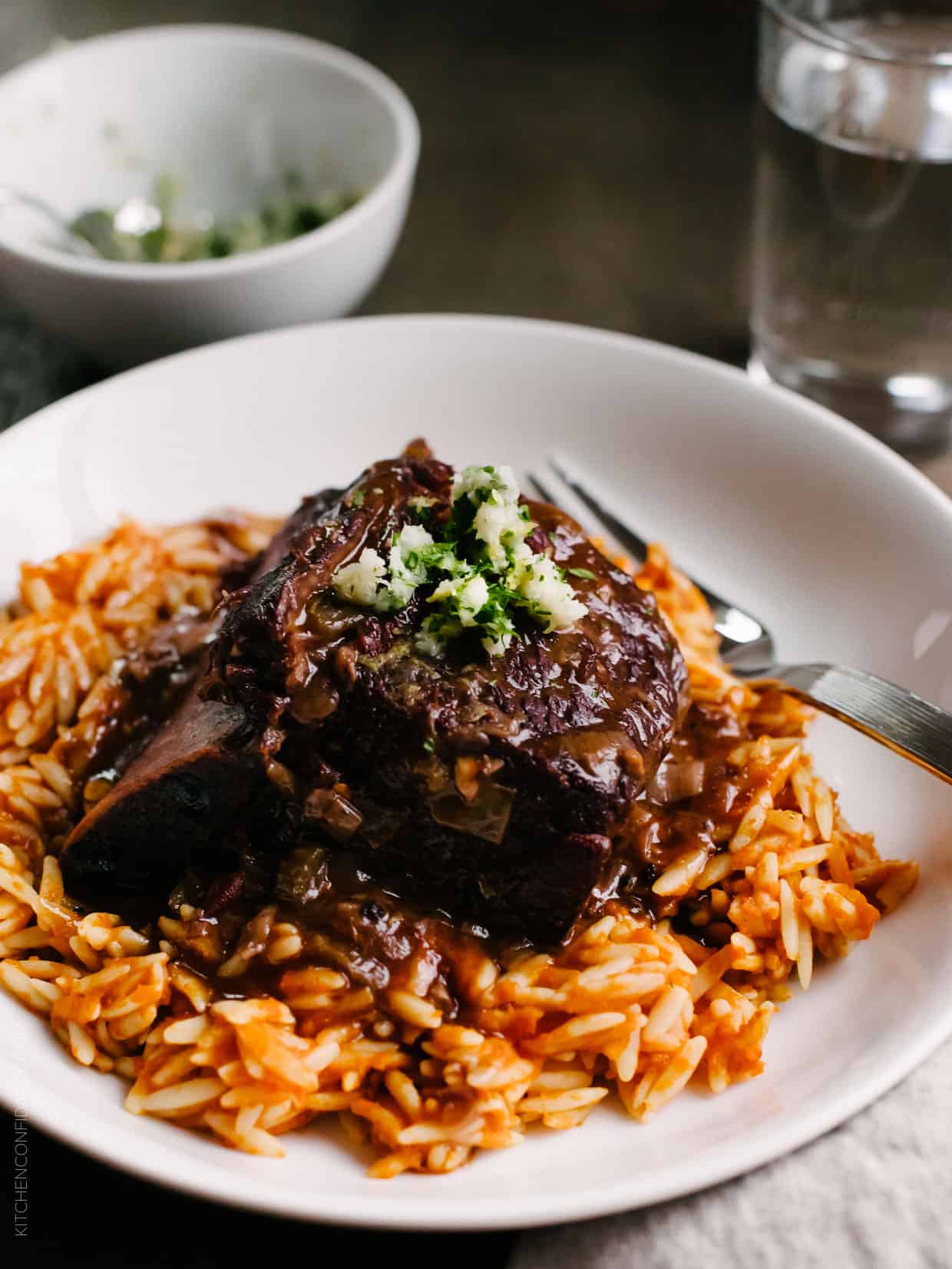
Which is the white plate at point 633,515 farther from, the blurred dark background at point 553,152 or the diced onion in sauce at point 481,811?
the blurred dark background at point 553,152

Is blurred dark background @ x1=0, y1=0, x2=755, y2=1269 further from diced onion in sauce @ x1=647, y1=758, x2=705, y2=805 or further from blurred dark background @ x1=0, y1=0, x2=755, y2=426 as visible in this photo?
diced onion in sauce @ x1=647, y1=758, x2=705, y2=805

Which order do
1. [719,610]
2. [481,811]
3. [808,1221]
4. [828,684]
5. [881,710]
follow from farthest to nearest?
[719,610]
[828,684]
[881,710]
[481,811]
[808,1221]

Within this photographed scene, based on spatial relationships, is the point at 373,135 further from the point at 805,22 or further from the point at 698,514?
the point at 698,514

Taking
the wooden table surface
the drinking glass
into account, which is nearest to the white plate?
the drinking glass

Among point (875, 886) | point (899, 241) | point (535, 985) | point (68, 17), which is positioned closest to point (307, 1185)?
point (535, 985)

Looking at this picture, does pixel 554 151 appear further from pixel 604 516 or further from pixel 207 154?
pixel 604 516

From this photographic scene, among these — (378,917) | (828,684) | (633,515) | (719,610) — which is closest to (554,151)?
(633,515)
